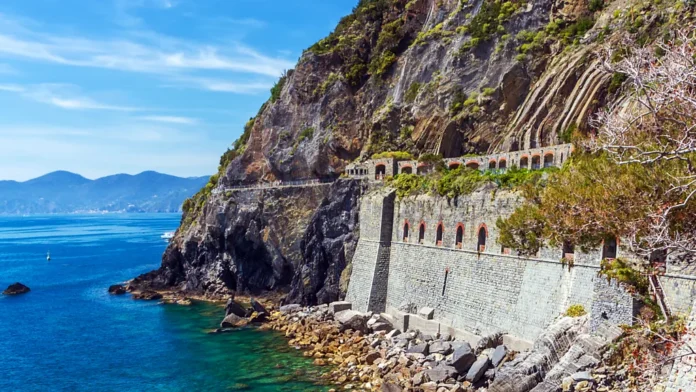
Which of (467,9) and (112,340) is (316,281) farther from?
(467,9)

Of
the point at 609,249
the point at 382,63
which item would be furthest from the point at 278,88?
the point at 609,249

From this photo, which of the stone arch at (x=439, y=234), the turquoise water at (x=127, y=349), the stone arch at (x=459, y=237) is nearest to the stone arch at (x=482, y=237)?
the stone arch at (x=459, y=237)

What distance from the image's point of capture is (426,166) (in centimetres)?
4391

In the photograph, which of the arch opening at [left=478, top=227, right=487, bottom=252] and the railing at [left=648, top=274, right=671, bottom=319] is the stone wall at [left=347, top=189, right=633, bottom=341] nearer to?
the arch opening at [left=478, top=227, right=487, bottom=252]

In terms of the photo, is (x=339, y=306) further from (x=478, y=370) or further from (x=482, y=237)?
(x=478, y=370)

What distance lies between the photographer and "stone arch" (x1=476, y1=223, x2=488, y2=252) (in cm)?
3128

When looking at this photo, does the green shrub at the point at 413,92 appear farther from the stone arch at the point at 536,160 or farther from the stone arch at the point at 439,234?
the stone arch at the point at 439,234

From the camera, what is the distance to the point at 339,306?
4081cm

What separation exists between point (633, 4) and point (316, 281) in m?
33.6

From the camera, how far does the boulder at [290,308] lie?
4464 centimetres

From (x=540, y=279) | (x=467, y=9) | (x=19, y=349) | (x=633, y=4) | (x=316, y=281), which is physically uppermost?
(x=467, y=9)

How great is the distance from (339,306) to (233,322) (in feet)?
28.9

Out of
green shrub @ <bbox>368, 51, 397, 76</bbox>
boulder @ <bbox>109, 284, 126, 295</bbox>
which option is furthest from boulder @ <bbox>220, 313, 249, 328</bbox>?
green shrub @ <bbox>368, 51, 397, 76</bbox>

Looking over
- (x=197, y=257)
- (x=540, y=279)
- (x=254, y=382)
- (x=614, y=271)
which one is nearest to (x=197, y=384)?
(x=254, y=382)
